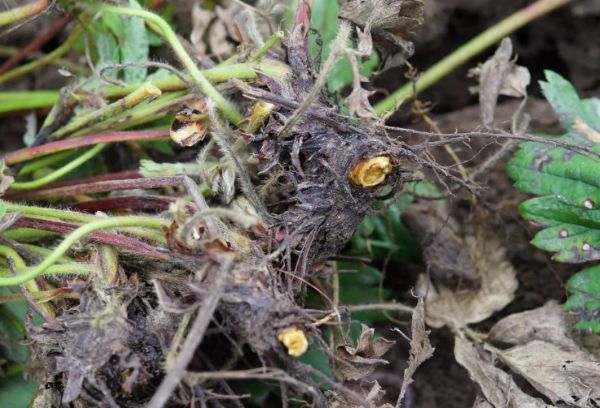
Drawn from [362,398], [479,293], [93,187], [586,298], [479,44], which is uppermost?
[93,187]

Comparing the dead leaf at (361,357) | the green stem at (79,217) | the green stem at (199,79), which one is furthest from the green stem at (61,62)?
the dead leaf at (361,357)

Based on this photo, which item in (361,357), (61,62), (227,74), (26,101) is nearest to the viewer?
(361,357)

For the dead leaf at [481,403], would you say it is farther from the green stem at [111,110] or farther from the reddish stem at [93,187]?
the green stem at [111,110]

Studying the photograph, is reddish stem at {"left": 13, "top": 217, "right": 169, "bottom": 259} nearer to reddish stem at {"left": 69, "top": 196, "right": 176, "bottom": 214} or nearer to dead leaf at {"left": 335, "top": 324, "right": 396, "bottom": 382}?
reddish stem at {"left": 69, "top": 196, "right": 176, "bottom": 214}

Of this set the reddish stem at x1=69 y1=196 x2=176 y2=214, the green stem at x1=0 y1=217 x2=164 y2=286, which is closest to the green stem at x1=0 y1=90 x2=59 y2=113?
the reddish stem at x1=69 y1=196 x2=176 y2=214

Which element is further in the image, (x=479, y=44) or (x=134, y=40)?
(x=479, y=44)

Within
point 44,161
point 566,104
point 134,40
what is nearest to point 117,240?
point 44,161

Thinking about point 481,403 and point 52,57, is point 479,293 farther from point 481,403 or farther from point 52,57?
point 52,57

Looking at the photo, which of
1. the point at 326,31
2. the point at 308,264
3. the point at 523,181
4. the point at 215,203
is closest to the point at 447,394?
the point at 523,181
